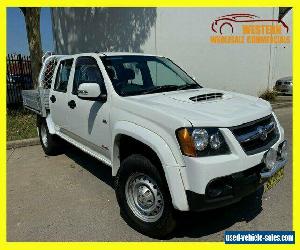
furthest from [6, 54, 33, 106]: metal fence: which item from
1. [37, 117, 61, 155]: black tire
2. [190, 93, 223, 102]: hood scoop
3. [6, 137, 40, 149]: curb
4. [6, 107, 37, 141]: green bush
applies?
[190, 93, 223, 102]: hood scoop

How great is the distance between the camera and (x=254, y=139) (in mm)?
3098

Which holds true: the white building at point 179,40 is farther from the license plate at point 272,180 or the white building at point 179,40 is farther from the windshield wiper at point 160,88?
the license plate at point 272,180

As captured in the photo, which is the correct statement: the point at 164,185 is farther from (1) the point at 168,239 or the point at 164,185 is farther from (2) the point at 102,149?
(2) the point at 102,149

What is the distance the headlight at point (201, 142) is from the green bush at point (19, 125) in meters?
5.67

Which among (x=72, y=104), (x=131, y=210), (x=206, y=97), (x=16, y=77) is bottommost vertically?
(x=131, y=210)

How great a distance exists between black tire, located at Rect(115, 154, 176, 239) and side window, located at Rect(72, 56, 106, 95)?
3.73 feet

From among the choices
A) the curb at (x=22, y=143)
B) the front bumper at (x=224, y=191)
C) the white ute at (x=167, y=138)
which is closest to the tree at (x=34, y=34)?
the curb at (x=22, y=143)

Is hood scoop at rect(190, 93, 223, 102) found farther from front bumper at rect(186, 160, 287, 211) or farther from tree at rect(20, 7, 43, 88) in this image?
tree at rect(20, 7, 43, 88)

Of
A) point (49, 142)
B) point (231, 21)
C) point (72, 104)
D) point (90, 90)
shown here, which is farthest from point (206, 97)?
point (231, 21)

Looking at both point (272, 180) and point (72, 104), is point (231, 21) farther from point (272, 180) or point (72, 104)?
point (272, 180)

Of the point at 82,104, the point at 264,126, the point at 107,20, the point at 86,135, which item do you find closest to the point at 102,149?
the point at 86,135

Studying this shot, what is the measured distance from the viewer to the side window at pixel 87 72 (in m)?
4.23

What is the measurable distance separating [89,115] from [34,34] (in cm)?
710

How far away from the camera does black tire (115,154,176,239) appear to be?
308cm
